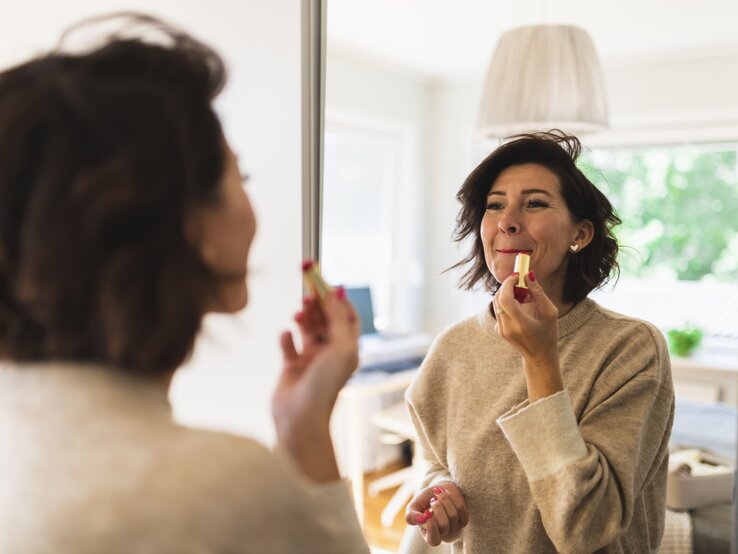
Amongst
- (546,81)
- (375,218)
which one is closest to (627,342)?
(546,81)

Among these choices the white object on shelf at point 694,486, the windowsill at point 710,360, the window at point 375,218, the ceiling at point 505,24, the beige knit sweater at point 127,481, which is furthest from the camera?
the window at point 375,218

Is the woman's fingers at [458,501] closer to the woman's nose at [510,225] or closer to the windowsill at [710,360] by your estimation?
the woman's nose at [510,225]

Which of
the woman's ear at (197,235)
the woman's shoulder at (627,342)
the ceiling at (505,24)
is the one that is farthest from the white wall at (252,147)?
the ceiling at (505,24)

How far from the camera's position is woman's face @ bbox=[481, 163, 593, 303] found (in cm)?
92

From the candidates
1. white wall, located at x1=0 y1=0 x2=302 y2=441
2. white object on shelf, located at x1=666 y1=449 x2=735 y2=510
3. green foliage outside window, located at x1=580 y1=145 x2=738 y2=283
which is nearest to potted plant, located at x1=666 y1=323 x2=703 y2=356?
green foliage outside window, located at x1=580 y1=145 x2=738 y2=283

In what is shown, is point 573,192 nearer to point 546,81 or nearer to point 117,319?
point 117,319

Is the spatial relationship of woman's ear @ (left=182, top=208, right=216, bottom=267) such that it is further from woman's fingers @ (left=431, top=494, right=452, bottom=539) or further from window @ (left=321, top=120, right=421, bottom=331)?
window @ (left=321, top=120, right=421, bottom=331)

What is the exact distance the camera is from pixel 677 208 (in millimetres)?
3207

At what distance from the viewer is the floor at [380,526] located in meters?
2.73

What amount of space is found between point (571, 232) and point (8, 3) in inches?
40.4

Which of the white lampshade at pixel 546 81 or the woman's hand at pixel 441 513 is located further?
the white lampshade at pixel 546 81

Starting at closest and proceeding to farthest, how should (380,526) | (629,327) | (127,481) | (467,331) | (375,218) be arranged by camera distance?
(127,481) < (629,327) < (467,331) < (380,526) < (375,218)

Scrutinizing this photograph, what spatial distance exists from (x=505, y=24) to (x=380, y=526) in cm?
215

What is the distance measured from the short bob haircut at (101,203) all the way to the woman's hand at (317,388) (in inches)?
4.7
